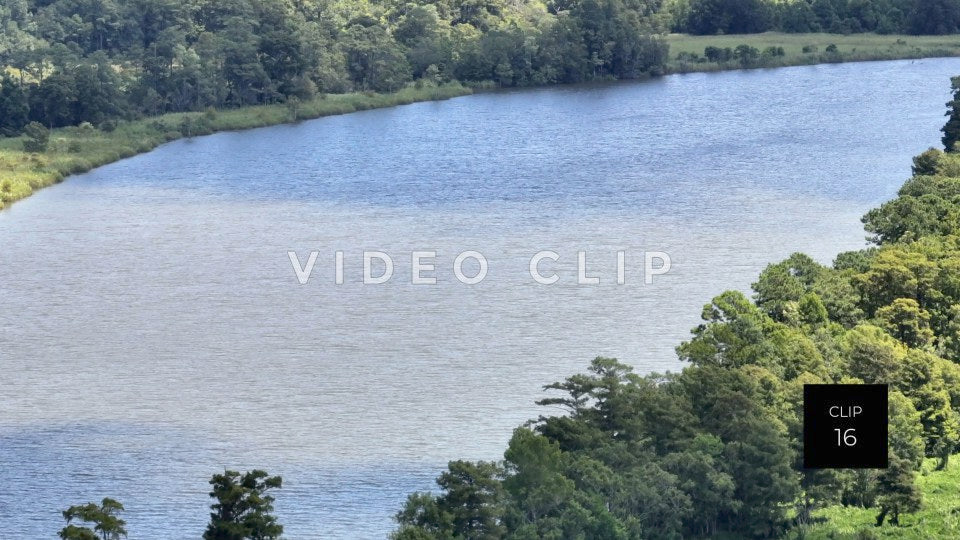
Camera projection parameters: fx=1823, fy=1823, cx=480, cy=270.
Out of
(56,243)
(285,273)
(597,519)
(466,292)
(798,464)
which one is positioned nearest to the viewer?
(597,519)

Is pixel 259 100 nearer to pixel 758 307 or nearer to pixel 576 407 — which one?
pixel 758 307

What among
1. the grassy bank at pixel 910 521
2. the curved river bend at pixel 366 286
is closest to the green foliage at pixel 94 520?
the curved river bend at pixel 366 286

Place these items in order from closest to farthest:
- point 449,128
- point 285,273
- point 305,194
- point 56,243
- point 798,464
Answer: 1. point 798,464
2. point 285,273
3. point 56,243
4. point 305,194
5. point 449,128

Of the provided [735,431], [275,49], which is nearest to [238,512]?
[735,431]

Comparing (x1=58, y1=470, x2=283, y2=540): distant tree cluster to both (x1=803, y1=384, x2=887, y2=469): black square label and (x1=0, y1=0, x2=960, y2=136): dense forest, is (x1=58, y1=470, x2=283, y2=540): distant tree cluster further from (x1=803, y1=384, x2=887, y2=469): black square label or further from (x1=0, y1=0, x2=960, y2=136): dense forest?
(x1=0, y1=0, x2=960, y2=136): dense forest

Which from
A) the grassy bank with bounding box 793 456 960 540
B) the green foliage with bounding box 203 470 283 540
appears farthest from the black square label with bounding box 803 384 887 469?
the green foliage with bounding box 203 470 283 540

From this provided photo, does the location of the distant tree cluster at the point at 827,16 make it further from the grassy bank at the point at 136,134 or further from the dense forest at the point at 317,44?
the grassy bank at the point at 136,134

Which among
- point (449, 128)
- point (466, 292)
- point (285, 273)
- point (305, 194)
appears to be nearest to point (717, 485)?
point (466, 292)
